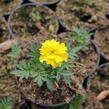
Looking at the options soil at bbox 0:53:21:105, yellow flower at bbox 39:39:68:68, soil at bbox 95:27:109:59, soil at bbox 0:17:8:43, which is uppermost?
yellow flower at bbox 39:39:68:68

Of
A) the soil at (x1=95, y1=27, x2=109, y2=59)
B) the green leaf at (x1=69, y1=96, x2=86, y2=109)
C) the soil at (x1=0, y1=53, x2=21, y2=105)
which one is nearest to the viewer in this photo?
the green leaf at (x1=69, y1=96, x2=86, y2=109)

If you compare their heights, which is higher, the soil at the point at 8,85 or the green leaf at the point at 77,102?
the soil at the point at 8,85

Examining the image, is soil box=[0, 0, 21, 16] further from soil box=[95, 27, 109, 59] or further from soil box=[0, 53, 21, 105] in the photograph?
soil box=[95, 27, 109, 59]

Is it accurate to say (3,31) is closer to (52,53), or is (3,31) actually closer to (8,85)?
(8,85)

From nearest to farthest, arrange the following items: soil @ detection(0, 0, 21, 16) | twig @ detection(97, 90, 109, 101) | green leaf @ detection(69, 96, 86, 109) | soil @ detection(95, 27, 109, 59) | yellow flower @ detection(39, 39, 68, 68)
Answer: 1. yellow flower @ detection(39, 39, 68, 68)
2. green leaf @ detection(69, 96, 86, 109)
3. twig @ detection(97, 90, 109, 101)
4. soil @ detection(95, 27, 109, 59)
5. soil @ detection(0, 0, 21, 16)

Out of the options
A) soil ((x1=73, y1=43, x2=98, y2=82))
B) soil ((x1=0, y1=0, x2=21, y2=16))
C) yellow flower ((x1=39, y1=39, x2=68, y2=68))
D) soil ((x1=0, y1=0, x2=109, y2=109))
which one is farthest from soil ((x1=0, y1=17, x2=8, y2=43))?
yellow flower ((x1=39, y1=39, x2=68, y2=68))

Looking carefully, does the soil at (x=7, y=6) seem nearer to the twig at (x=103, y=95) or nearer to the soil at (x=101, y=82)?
the soil at (x=101, y=82)

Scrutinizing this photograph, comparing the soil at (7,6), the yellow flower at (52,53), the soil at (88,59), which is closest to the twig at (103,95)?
the soil at (88,59)
